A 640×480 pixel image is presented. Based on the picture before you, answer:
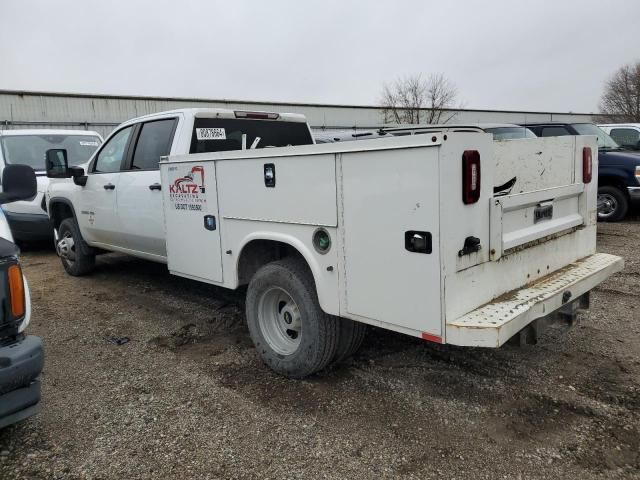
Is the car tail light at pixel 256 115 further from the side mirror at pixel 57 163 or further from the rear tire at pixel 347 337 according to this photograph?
the rear tire at pixel 347 337

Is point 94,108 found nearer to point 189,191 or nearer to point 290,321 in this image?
point 189,191

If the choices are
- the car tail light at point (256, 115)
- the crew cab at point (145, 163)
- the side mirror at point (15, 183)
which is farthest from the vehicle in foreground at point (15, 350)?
the car tail light at point (256, 115)

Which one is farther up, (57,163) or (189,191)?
(57,163)

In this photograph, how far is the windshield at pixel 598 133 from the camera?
35.0 feet

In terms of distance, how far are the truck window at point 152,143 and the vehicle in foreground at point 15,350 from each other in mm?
2570

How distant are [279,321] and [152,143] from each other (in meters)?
2.62

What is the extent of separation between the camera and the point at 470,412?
334 centimetres

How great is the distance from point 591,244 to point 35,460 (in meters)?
4.10

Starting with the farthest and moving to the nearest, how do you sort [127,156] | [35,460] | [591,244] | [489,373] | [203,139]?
[127,156] < [203,139] < [591,244] < [489,373] < [35,460]

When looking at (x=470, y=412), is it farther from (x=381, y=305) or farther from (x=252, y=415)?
(x=252, y=415)

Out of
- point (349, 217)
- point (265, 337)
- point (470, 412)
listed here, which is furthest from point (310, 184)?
point (470, 412)

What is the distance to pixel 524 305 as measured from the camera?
10.0 ft

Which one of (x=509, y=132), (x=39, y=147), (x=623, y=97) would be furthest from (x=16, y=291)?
(x=623, y=97)

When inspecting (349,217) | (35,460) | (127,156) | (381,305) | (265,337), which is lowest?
(35,460)
